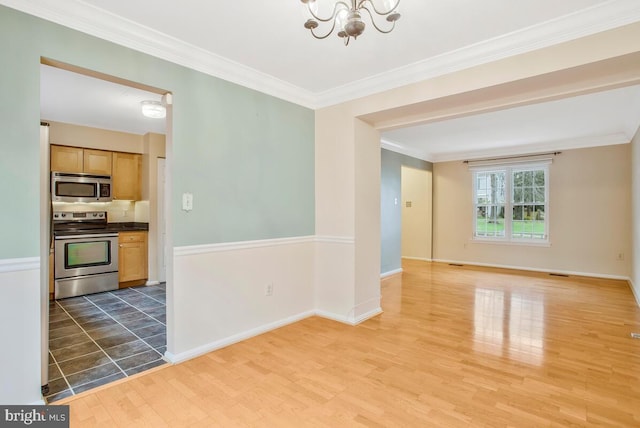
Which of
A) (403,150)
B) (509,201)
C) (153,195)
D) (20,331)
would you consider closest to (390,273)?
(403,150)

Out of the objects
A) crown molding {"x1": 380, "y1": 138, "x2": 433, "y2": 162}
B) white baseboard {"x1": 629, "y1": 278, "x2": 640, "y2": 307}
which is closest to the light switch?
crown molding {"x1": 380, "y1": 138, "x2": 433, "y2": 162}

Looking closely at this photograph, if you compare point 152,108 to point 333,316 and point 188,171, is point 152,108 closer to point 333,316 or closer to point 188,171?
point 188,171

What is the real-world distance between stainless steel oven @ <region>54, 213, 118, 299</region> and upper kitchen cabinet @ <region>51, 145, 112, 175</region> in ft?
2.46

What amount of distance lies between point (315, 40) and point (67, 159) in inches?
177

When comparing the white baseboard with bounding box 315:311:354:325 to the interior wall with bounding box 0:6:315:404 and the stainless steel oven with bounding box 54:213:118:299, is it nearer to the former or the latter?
the interior wall with bounding box 0:6:315:404

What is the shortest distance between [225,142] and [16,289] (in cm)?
179

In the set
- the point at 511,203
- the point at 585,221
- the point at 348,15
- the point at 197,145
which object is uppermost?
the point at 348,15

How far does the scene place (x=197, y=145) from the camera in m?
2.78

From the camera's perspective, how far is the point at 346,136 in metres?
3.60

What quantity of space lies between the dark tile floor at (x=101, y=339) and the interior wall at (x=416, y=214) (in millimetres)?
5793

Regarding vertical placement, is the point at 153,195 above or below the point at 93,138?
below

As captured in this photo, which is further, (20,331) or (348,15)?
(20,331)

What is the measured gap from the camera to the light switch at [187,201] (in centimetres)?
269

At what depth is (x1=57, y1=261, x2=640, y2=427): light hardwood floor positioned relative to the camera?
1.95 m
